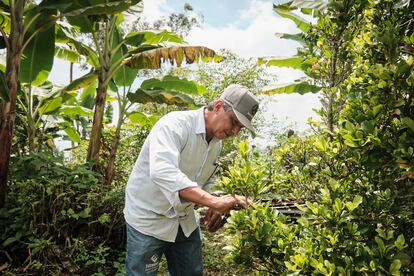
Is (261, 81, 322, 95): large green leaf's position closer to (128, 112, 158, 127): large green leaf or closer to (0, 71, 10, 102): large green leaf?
(128, 112, 158, 127): large green leaf

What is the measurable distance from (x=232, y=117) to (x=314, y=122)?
A: 48cm

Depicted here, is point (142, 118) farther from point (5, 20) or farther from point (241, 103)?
point (241, 103)

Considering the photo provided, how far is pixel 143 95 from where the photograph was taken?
19.8 feet

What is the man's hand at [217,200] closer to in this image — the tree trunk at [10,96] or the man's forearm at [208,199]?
the man's forearm at [208,199]

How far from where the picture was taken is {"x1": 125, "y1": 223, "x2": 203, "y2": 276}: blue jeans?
2490 millimetres

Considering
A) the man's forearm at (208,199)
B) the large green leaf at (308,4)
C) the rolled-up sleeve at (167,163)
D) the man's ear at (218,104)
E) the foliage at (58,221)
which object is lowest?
the foliage at (58,221)

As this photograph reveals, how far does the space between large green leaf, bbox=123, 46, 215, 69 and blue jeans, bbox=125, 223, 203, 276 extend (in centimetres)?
322

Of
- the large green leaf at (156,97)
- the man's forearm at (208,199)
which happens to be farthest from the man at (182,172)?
the large green leaf at (156,97)

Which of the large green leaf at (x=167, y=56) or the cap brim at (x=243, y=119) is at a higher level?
the large green leaf at (x=167, y=56)

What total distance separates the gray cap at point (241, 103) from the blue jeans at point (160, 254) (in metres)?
0.97

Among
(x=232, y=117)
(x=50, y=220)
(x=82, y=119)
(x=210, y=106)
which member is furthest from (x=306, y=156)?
(x=82, y=119)

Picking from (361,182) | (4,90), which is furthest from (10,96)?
(361,182)

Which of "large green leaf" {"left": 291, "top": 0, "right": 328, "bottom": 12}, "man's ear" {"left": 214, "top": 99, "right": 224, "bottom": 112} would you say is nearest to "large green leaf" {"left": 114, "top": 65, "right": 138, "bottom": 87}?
"large green leaf" {"left": 291, "top": 0, "right": 328, "bottom": 12}

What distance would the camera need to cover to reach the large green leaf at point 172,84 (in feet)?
22.4
